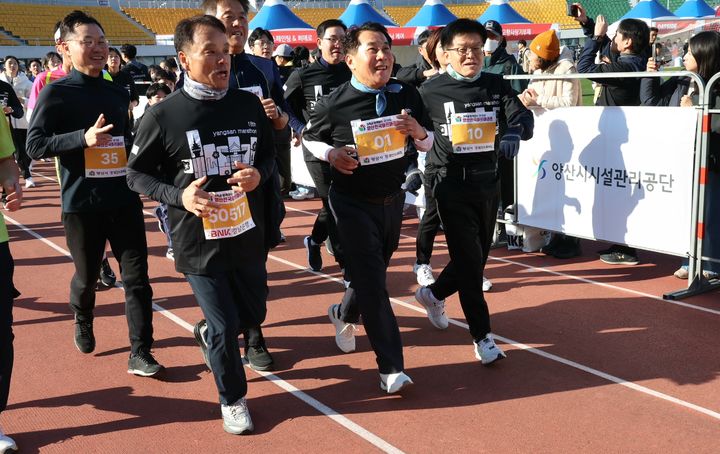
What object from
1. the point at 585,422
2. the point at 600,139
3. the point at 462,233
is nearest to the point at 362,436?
the point at 585,422

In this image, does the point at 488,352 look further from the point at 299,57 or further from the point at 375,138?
the point at 299,57

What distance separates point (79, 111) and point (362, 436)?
274cm

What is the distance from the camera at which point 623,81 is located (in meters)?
7.96

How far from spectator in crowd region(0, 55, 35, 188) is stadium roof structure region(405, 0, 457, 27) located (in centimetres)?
1216

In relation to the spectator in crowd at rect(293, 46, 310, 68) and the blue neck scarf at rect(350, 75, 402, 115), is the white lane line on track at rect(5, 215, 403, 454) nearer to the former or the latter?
the blue neck scarf at rect(350, 75, 402, 115)

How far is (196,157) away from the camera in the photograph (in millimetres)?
4039

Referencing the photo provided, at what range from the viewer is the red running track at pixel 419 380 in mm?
4164

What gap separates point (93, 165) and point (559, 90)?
15.9 ft

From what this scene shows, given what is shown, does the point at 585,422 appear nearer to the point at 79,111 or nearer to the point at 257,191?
the point at 257,191

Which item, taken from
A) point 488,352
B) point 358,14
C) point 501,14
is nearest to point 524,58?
point 358,14

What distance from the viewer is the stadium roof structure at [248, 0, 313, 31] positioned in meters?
20.2

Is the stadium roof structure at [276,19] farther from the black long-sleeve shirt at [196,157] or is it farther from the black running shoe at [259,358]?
the black long-sleeve shirt at [196,157]

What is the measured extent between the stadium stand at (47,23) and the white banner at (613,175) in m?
34.0

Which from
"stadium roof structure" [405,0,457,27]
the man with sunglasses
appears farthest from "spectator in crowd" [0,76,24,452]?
"stadium roof structure" [405,0,457,27]
